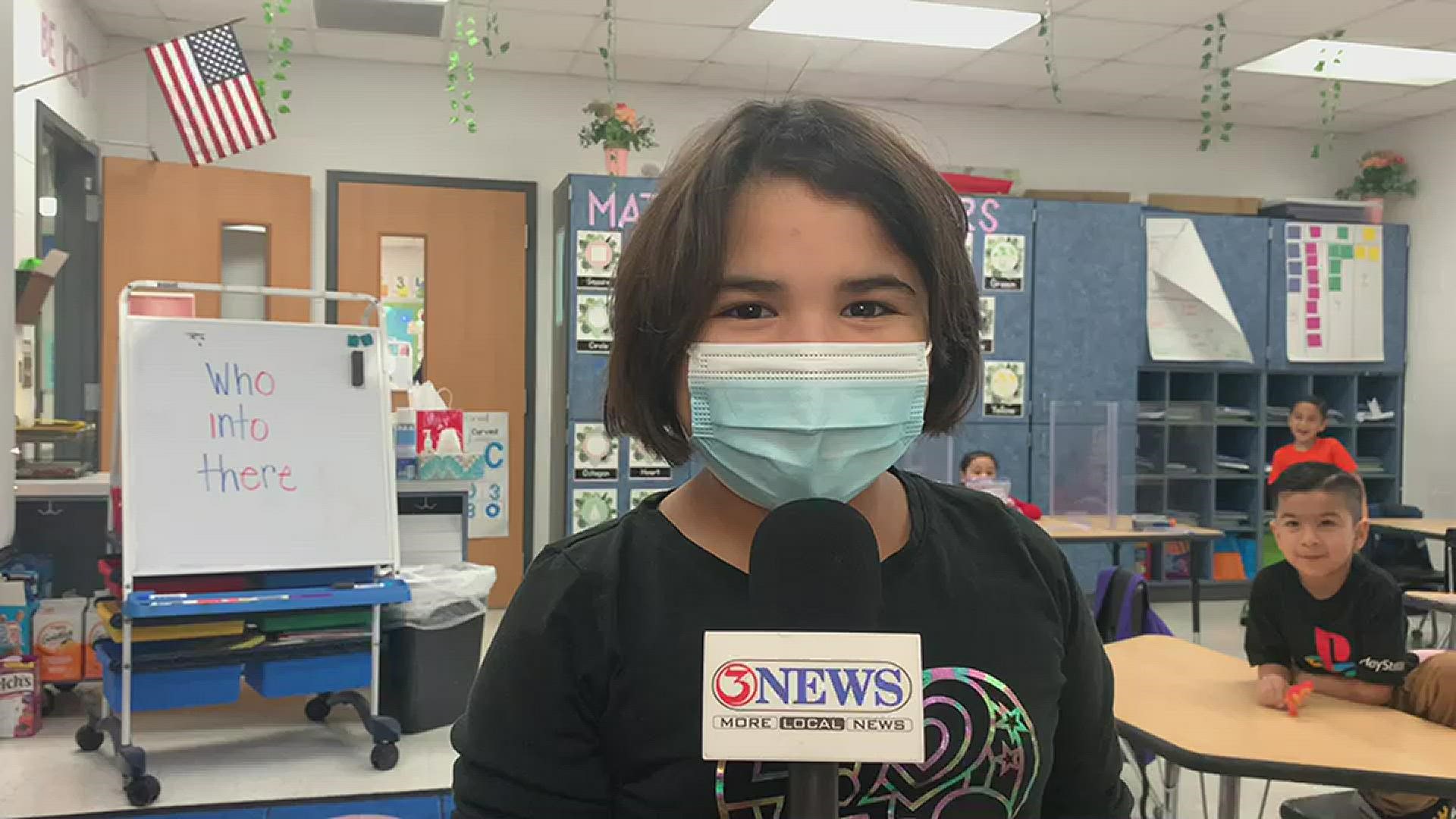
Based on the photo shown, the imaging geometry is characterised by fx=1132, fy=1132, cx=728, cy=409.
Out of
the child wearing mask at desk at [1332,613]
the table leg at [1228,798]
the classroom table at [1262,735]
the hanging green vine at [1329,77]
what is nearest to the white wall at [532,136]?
the hanging green vine at [1329,77]

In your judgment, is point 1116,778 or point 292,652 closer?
point 1116,778

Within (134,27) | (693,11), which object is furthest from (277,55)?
(693,11)

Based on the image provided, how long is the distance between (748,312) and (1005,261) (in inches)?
241

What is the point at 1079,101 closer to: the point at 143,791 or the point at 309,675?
the point at 309,675

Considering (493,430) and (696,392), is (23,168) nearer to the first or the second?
(493,430)

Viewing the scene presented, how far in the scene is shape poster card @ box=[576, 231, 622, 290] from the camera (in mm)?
6102

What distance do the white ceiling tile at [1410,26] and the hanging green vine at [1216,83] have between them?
634 mm

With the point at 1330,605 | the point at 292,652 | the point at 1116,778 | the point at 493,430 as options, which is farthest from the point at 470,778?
the point at 493,430

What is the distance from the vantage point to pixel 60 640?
4301mm

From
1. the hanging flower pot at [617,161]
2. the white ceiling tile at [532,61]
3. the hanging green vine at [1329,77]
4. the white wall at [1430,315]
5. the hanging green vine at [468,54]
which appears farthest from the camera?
the white wall at [1430,315]

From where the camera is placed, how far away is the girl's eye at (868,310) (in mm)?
895

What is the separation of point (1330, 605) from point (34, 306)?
4400 millimetres

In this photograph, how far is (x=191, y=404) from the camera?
3.76 m

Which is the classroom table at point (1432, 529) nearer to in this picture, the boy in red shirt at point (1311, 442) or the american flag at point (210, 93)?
the boy in red shirt at point (1311, 442)
